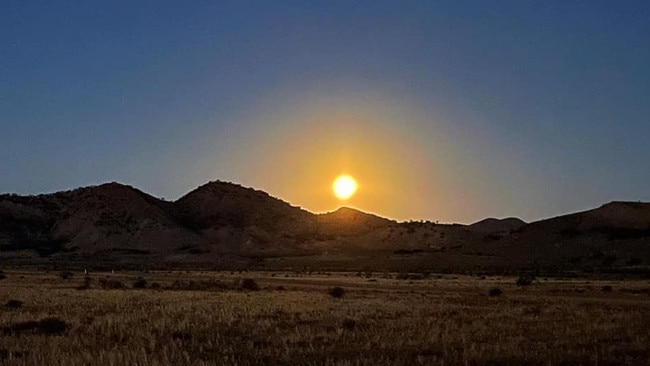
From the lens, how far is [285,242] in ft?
592

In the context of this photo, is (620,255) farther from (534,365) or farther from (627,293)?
(534,365)

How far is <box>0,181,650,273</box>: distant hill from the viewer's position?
125 meters

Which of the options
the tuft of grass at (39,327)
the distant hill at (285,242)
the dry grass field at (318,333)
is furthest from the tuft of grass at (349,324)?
the distant hill at (285,242)

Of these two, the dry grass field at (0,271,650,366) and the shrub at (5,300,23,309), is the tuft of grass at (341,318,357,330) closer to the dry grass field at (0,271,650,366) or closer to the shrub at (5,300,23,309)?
the dry grass field at (0,271,650,366)

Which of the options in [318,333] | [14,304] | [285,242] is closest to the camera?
[318,333]

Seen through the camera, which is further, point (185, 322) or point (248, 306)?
point (248, 306)

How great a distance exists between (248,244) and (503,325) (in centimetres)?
15071

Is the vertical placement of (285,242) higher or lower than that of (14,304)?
higher

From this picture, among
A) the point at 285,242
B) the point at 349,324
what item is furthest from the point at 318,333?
the point at 285,242

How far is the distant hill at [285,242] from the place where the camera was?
4911 inches

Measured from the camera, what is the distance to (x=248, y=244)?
6875 inches

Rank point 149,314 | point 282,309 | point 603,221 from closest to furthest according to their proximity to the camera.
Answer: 1. point 149,314
2. point 282,309
3. point 603,221

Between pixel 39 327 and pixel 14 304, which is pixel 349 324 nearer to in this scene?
pixel 39 327

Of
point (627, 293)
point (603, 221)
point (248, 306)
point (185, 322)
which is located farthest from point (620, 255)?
point (185, 322)
